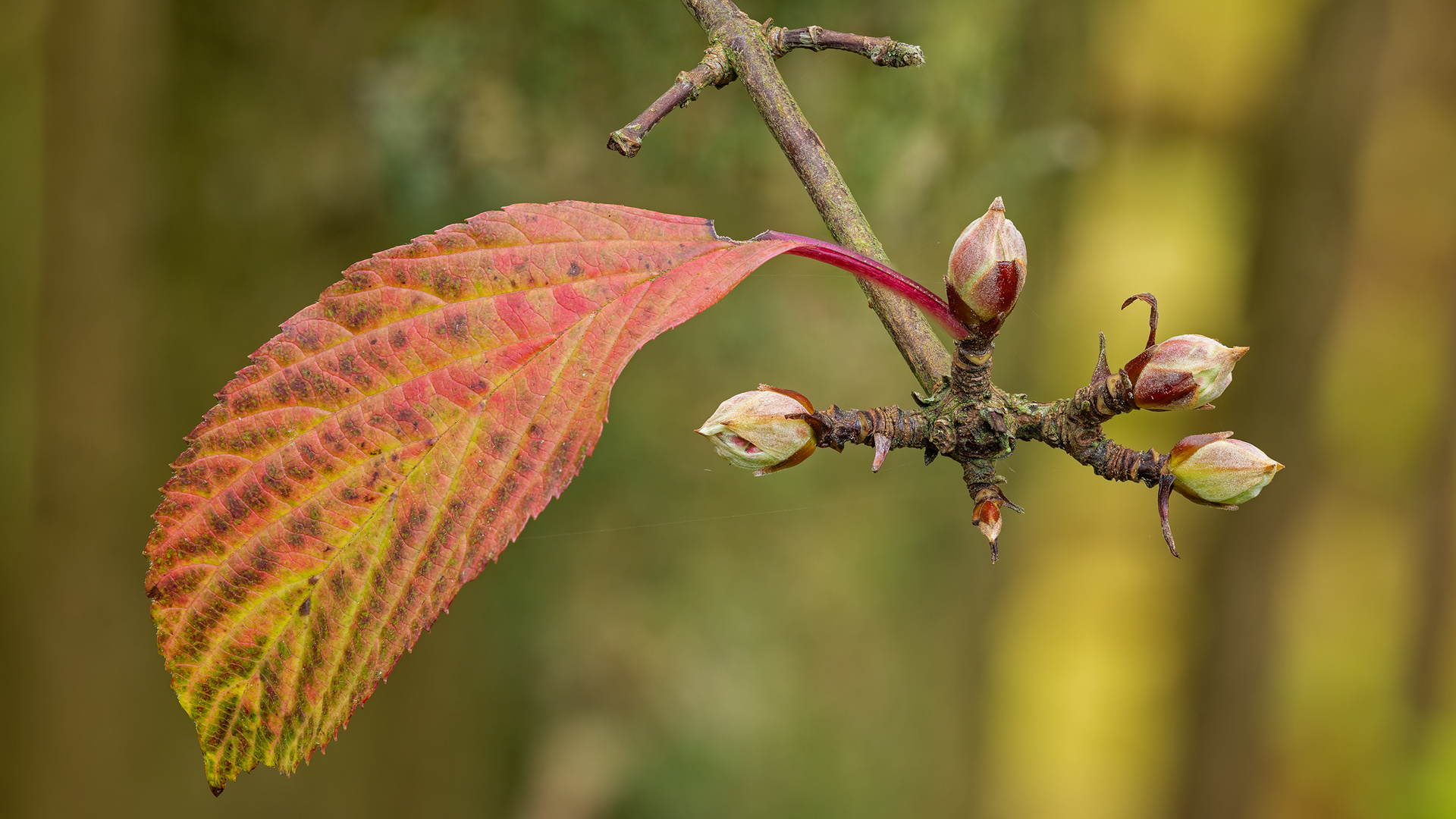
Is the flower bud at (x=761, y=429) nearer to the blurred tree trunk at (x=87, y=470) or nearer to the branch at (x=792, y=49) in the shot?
the branch at (x=792, y=49)

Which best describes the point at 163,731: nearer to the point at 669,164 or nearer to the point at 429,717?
the point at 429,717

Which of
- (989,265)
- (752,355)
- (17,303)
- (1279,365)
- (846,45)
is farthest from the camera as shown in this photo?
(1279,365)

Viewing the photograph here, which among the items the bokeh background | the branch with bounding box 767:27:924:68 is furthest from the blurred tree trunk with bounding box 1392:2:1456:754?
the branch with bounding box 767:27:924:68

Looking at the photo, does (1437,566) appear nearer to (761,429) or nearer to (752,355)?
(752,355)

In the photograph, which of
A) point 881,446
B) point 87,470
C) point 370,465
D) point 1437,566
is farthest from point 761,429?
point 1437,566

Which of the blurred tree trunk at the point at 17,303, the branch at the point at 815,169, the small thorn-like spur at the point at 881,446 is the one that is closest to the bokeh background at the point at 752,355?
the blurred tree trunk at the point at 17,303

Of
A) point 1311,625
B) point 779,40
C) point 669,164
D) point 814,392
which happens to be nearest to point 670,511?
point 814,392
